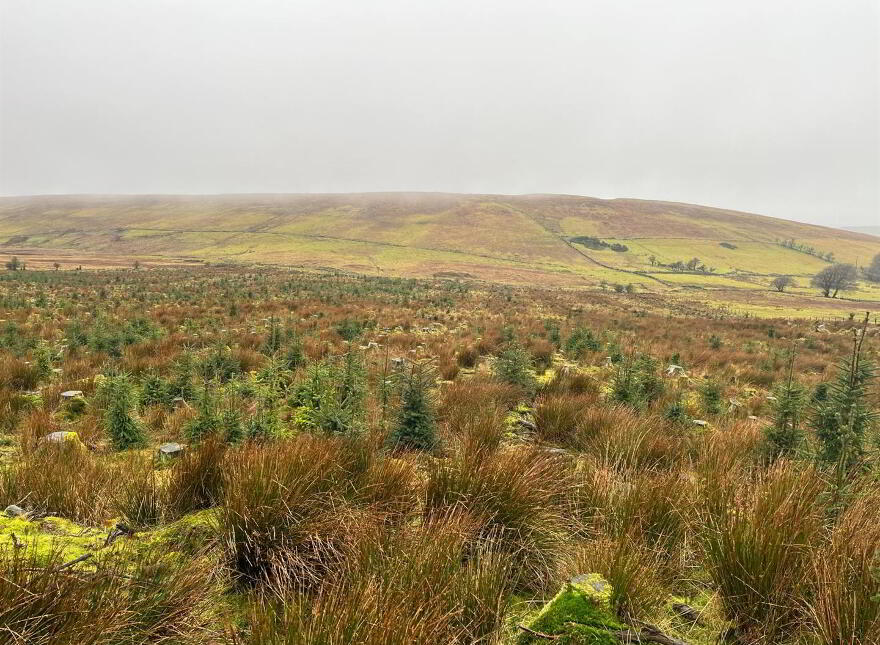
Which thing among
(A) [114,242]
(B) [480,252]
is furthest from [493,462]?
(A) [114,242]

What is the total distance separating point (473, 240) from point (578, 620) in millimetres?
100695

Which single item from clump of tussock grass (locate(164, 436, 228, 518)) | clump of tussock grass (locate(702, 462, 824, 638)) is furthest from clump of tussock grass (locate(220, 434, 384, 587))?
clump of tussock grass (locate(702, 462, 824, 638))

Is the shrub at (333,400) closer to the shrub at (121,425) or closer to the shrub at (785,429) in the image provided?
the shrub at (121,425)

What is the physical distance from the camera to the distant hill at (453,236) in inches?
3019

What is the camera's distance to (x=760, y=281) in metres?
75.1

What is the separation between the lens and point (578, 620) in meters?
1.88

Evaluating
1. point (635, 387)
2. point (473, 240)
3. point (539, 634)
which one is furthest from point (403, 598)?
point (473, 240)

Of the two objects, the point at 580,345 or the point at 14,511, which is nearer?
the point at 14,511

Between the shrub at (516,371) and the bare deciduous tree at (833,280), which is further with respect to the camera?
the bare deciduous tree at (833,280)

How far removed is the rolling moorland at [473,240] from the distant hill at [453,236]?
18.2 inches

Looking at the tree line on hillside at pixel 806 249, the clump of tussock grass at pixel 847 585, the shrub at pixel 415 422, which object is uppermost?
the tree line on hillside at pixel 806 249

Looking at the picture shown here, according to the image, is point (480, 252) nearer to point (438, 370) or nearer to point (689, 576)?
point (438, 370)

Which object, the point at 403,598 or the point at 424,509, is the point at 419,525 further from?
the point at 403,598

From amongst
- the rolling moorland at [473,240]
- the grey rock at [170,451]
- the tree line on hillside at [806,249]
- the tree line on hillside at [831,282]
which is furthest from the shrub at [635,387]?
the tree line on hillside at [806,249]
